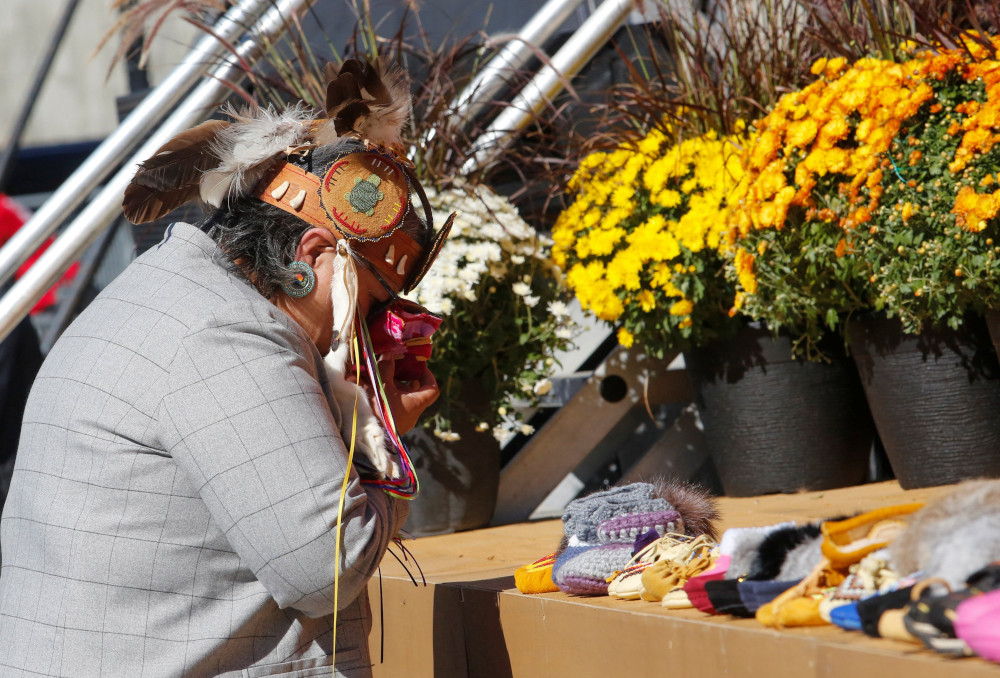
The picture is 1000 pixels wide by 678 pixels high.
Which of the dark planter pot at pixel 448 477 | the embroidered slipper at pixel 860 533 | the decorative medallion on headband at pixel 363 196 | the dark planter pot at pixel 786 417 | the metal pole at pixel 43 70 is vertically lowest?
the dark planter pot at pixel 448 477

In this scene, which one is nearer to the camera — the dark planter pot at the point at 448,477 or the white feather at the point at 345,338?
the white feather at the point at 345,338

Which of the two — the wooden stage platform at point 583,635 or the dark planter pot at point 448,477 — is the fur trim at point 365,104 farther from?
the dark planter pot at point 448,477

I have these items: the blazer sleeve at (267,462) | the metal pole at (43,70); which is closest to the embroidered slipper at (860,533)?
the blazer sleeve at (267,462)

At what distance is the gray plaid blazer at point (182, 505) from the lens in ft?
4.40

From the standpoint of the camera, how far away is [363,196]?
162cm

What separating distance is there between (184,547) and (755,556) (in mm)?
765

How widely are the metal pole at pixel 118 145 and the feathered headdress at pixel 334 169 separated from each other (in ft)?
5.53

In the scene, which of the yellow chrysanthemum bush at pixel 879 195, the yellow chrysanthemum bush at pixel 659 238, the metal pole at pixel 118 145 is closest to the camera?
the yellow chrysanthemum bush at pixel 879 195

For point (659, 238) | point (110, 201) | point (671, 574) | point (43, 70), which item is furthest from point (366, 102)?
point (43, 70)

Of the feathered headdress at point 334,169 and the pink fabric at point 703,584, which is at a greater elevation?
the feathered headdress at point 334,169

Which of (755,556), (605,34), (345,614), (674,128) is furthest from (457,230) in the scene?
(755,556)

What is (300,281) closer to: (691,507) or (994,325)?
(691,507)

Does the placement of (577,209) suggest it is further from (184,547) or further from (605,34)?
(184,547)

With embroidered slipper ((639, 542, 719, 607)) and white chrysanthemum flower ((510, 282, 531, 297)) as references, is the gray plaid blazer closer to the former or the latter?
embroidered slipper ((639, 542, 719, 607))
